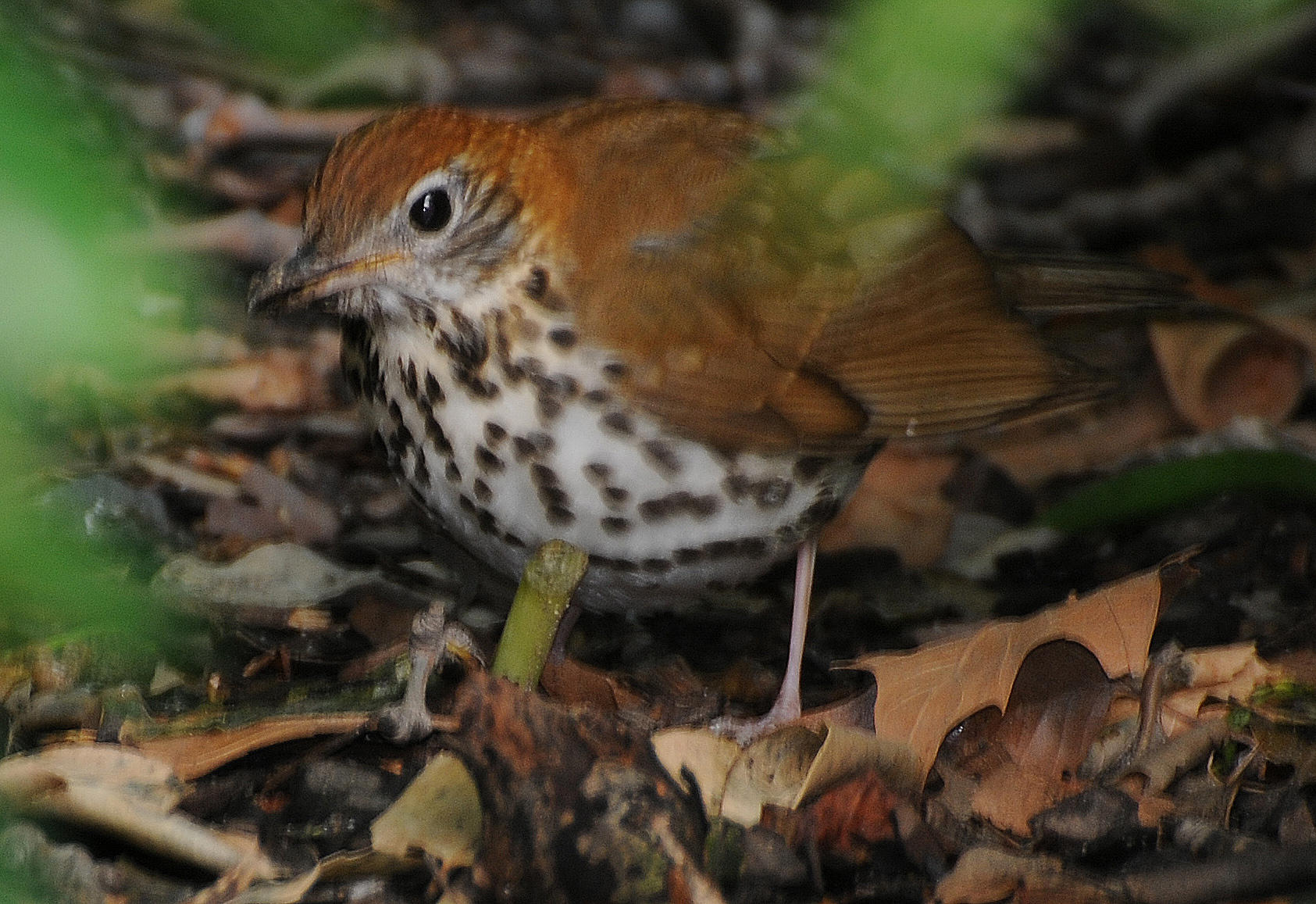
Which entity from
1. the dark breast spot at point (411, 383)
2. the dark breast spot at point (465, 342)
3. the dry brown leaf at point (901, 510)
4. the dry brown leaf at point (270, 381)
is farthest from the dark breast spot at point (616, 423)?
the dry brown leaf at point (270, 381)

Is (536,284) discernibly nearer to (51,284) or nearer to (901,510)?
(901,510)

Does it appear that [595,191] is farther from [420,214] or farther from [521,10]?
[521,10]

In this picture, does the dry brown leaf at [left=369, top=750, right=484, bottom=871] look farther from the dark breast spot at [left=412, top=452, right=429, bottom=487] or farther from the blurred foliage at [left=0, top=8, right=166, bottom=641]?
the blurred foliage at [left=0, top=8, right=166, bottom=641]

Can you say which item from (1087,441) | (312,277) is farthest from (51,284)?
(1087,441)

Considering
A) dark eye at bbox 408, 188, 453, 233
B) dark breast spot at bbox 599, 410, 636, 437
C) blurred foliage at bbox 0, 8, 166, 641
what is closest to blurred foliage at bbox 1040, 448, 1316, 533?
dark breast spot at bbox 599, 410, 636, 437

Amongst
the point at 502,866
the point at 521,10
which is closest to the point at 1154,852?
the point at 502,866

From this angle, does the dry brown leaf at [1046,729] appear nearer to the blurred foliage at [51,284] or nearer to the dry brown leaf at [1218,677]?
the dry brown leaf at [1218,677]
